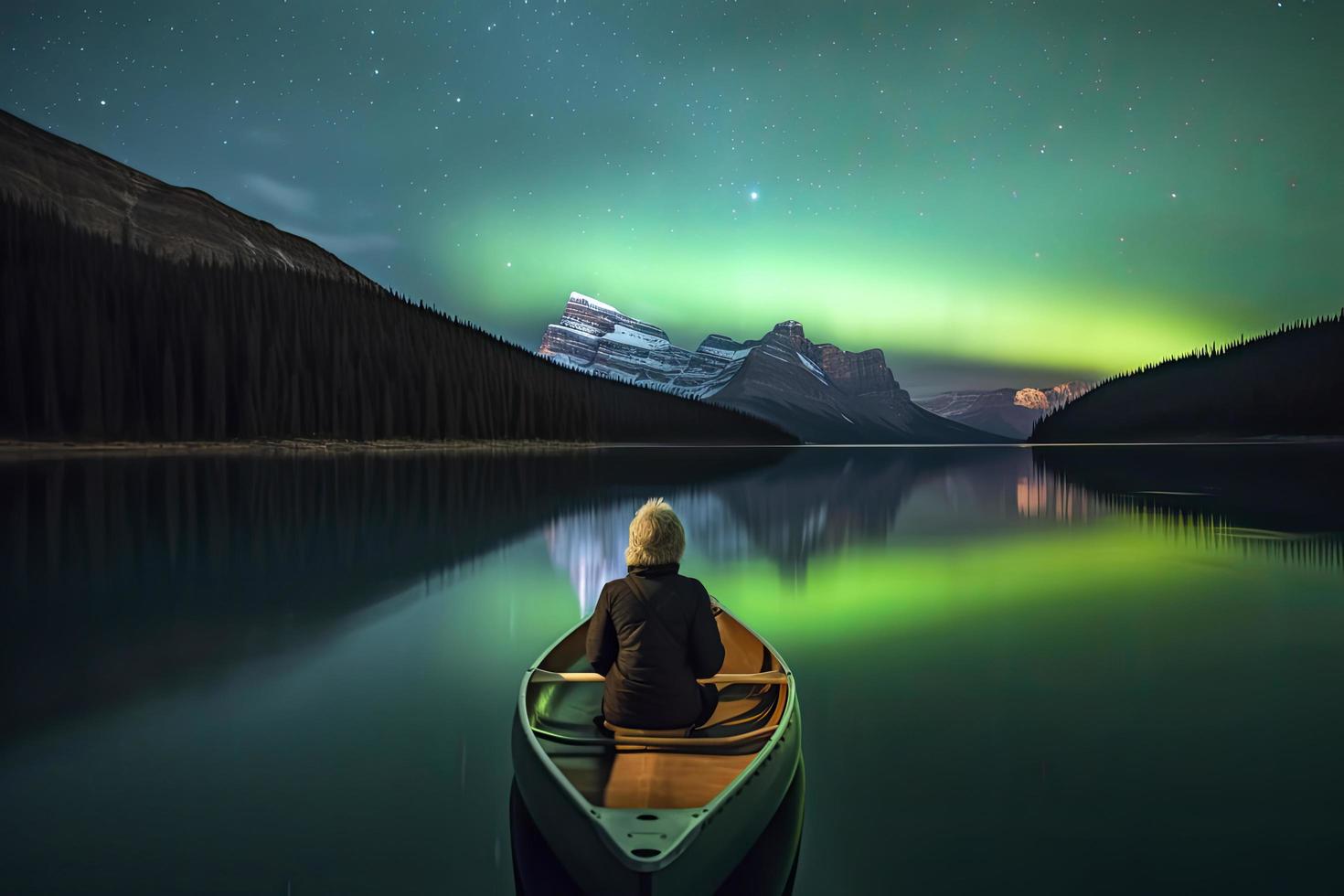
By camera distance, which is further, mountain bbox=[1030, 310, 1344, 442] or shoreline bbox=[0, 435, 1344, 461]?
mountain bbox=[1030, 310, 1344, 442]

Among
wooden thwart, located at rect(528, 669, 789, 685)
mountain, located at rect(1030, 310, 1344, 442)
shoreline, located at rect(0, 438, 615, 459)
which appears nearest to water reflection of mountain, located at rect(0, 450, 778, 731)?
wooden thwart, located at rect(528, 669, 789, 685)

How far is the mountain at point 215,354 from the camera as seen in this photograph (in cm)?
7025

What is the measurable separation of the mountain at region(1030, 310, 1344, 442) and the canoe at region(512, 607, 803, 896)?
203 meters

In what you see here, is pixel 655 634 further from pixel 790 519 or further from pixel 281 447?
pixel 281 447

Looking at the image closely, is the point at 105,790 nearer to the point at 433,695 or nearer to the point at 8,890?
the point at 8,890

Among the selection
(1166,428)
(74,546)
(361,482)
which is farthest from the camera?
(1166,428)

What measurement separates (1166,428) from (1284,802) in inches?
8879

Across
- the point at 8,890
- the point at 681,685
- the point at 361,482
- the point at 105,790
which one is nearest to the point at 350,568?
the point at 105,790

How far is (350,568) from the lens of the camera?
18.1 metres

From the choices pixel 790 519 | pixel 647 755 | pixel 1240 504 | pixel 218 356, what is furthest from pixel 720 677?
pixel 218 356

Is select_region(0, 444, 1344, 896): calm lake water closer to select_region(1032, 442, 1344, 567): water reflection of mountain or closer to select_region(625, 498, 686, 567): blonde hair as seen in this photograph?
select_region(1032, 442, 1344, 567): water reflection of mountain

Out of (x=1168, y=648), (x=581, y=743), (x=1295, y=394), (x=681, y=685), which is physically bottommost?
(x=1168, y=648)

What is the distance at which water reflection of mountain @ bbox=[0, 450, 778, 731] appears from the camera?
1097cm

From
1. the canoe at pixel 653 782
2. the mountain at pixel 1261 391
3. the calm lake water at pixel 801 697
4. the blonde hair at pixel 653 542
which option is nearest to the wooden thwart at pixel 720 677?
the canoe at pixel 653 782
